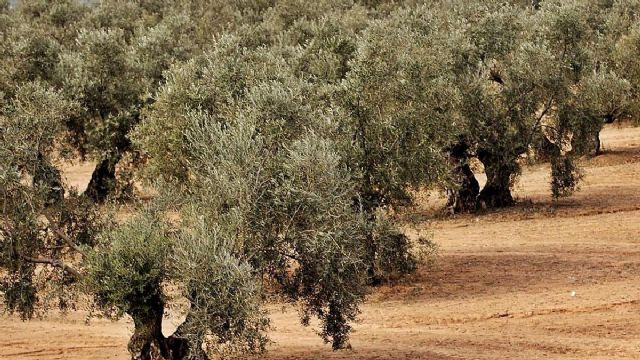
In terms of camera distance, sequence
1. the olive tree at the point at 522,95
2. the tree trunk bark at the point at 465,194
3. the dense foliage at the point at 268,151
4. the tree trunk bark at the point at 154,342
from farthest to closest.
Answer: the tree trunk bark at the point at 465,194, the olive tree at the point at 522,95, the tree trunk bark at the point at 154,342, the dense foliage at the point at 268,151

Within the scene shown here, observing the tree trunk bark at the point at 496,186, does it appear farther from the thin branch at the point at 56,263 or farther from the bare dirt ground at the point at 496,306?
the thin branch at the point at 56,263

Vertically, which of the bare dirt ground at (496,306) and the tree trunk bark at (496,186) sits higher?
the tree trunk bark at (496,186)

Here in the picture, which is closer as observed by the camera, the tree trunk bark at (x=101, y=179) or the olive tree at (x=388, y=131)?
the olive tree at (x=388, y=131)

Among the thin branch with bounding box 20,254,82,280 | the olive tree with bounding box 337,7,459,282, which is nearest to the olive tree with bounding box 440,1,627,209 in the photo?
the olive tree with bounding box 337,7,459,282

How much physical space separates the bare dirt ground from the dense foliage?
134cm

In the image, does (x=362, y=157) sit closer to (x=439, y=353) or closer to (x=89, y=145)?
(x=439, y=353)

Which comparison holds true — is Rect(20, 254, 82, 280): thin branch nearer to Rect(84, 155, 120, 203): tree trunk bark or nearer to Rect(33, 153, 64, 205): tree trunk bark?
Rect(33, 153, 64, 205): tree trunk bark

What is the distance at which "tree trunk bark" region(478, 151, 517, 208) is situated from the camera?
43625 millimetres

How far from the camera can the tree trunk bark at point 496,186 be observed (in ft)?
143

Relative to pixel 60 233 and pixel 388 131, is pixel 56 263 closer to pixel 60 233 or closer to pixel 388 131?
pixel 60 233

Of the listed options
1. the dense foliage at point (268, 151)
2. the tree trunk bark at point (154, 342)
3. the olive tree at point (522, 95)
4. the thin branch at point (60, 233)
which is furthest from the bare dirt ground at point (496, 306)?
the thin branch at point (60, 233)

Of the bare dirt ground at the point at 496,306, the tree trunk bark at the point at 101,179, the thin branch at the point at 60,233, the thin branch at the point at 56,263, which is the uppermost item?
the tree trunk bark at the point at 101,179

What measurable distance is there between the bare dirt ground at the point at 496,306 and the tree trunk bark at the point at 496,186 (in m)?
0.93

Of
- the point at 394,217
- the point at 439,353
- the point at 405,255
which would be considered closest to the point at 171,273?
the point at 439,353
